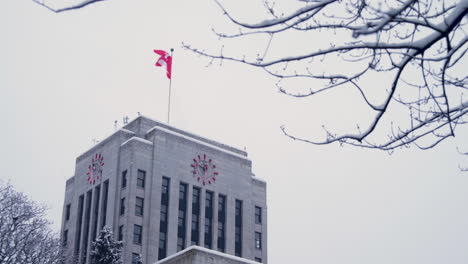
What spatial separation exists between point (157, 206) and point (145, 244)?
4048 mm

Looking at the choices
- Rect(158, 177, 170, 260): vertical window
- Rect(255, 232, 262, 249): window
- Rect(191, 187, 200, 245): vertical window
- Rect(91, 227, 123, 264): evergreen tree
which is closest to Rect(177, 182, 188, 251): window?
Rect(191, 187, 200, 245): vertical window

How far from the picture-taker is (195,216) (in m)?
69.2

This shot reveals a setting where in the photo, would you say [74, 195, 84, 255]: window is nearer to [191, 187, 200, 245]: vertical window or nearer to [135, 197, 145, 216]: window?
[135, 197, 145, 216]: window

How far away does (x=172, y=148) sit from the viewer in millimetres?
70062

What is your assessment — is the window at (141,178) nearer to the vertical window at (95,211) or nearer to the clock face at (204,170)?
the clock face at (204,170)

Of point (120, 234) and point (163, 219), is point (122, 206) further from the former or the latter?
point (163, 219)

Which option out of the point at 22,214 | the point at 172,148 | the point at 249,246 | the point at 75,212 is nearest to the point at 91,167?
the point at 75,212

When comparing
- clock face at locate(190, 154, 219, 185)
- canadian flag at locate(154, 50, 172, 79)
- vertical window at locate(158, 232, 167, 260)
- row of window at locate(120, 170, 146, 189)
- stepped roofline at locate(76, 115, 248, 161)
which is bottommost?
vertical window at locate(158, 232, 167, 260)

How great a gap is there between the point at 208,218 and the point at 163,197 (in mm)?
5538

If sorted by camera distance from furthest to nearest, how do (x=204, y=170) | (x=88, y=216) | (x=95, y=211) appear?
(x=204, y=170) → (x=88, y=216) → (x=95, y=211)

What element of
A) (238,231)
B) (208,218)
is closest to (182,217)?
(208,218)

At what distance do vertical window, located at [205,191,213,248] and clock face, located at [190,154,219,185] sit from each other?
1.42m

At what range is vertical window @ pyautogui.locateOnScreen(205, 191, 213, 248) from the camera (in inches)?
2712

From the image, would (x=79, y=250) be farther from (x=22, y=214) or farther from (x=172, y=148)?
(x=22, y=214)
